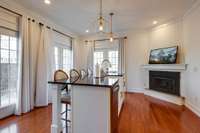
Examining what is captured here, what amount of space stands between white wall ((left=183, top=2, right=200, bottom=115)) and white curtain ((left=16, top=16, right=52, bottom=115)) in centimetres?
441

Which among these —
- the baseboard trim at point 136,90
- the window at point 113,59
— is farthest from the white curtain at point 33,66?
the baseboard trim at point 136,90

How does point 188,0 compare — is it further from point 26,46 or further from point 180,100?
point 26,46

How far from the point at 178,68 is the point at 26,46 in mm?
4722

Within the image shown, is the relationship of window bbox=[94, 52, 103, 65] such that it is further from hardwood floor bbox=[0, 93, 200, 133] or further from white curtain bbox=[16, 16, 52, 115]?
hardwood floor bbox=[0, 93, 200, 133]

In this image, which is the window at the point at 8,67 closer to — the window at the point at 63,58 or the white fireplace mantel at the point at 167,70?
the window at the point at 63,58

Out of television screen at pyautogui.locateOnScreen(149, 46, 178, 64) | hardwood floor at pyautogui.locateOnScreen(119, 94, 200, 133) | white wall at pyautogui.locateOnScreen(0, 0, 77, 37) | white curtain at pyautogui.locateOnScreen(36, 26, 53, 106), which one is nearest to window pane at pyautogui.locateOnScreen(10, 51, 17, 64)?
white curtain at pyautogui.locateOnScreen(36, 26, 53, 106)

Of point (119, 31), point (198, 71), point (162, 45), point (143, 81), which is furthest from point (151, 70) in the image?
point (119, 31)

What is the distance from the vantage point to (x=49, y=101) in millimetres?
4289

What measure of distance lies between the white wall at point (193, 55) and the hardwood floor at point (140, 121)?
1.27 feet

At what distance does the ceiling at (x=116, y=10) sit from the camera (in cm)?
328

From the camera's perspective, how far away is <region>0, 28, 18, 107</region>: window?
9.89ft

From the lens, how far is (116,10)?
12.4 feet

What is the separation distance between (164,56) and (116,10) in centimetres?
255

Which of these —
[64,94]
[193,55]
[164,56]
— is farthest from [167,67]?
[64,94]
